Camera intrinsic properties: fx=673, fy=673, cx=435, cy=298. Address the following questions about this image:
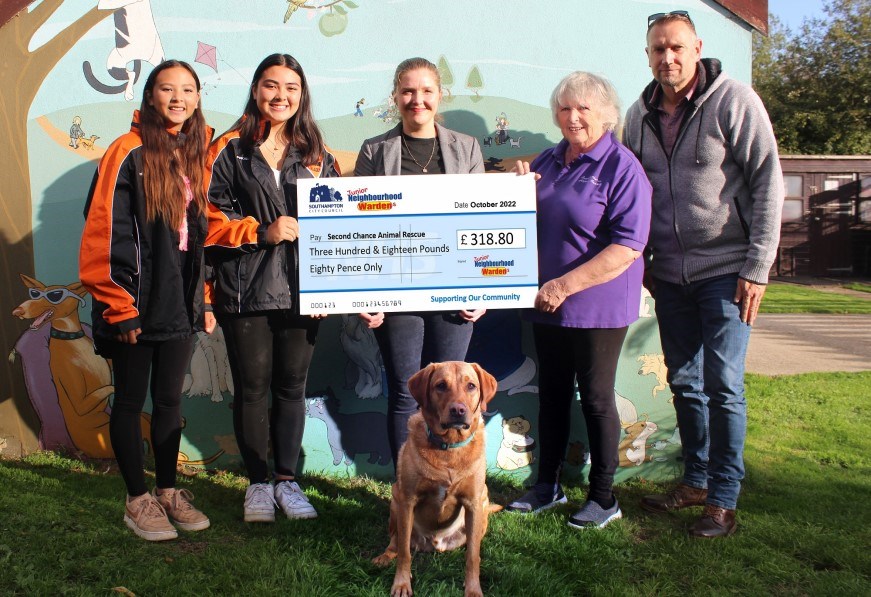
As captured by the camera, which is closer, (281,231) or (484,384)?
(484,384)

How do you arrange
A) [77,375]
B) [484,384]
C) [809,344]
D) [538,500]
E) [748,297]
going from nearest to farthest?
1. [484,384]
2. [748,297]
3. [538,500]
4. [77,375]
5. [809,344]

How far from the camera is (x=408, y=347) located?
3.65 meters

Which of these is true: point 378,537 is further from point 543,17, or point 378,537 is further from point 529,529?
point 543,17

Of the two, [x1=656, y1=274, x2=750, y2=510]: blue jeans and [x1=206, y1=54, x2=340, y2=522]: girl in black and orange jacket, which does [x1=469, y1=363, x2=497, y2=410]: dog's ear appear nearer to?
[x1=206, y1=54, x2=340, y2=522]: girl in black and orange jacket

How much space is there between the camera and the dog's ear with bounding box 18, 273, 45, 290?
4676mm

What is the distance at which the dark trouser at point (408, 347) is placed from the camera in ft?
11.9

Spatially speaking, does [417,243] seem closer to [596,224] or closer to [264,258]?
[264,258]

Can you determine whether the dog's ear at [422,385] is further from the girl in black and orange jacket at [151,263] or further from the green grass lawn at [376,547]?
the girl in black and orange jacket at [151,263]

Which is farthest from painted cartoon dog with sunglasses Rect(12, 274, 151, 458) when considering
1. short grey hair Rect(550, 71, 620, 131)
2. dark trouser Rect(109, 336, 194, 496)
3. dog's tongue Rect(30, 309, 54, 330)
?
short grey hair Rect(550, 71, 620, 131)

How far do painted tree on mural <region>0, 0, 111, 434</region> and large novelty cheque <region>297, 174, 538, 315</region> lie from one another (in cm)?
232

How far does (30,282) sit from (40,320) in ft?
0.89

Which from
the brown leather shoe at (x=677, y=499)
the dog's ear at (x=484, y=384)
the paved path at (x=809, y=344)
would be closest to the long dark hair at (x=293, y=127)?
the dog's ear at (x=484, y=384)

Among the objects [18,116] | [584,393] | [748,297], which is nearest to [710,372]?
[748,297]

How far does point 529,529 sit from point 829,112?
31.0 m
